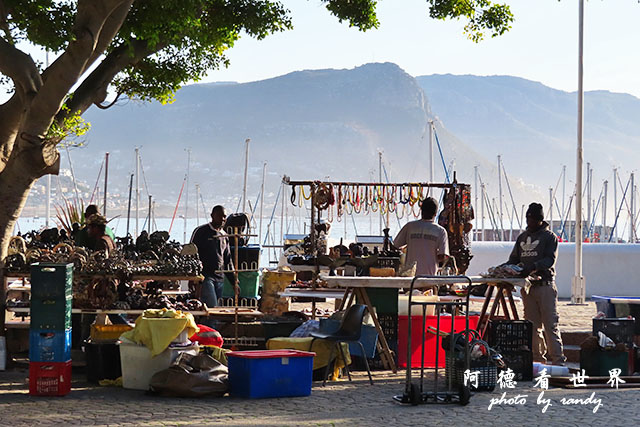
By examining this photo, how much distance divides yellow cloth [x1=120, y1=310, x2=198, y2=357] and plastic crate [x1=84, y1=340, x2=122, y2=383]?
421mm

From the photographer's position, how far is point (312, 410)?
348 inches

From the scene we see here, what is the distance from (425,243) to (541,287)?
65.0 inches

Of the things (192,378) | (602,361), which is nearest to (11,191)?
(192,378)

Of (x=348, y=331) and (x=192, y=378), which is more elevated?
(x=348, y=331)

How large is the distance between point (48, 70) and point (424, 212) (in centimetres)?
468

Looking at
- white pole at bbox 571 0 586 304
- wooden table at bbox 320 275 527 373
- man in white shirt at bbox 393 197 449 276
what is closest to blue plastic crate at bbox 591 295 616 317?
wooden table at bbox 320 275 527 373

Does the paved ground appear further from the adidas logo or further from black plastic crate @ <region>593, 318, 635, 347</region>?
the adidas logo

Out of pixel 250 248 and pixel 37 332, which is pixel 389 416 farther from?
pixel 250 248

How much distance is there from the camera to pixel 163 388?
31.2ft

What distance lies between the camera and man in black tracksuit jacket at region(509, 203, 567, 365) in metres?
11.3

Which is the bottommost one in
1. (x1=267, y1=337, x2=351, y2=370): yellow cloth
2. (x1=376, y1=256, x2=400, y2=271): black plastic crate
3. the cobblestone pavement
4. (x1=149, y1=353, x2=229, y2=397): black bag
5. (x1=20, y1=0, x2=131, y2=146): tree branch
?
the cobblestone pavement

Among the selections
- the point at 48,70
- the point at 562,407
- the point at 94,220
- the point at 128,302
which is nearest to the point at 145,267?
the point at 128,302

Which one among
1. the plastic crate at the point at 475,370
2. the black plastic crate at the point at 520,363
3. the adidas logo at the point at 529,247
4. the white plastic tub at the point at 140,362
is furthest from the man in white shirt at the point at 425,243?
the white plastic tub at the point at 140,362

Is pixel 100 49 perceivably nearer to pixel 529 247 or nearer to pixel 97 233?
pixel 97 233
